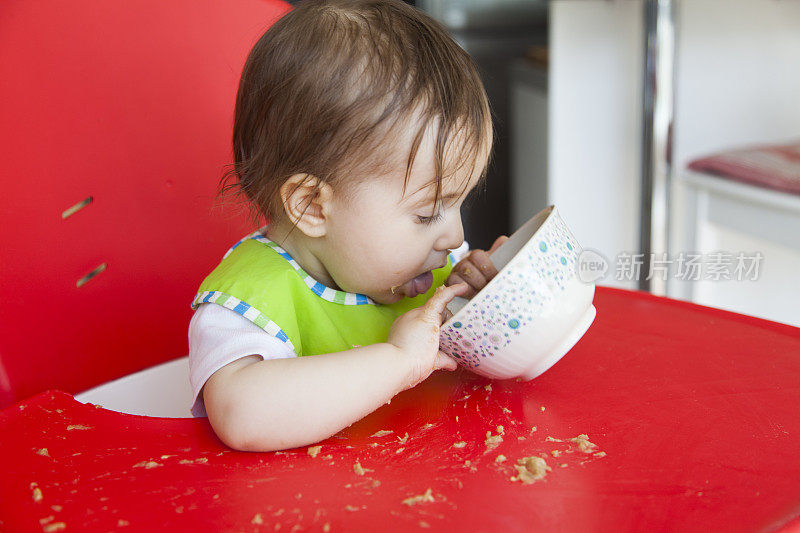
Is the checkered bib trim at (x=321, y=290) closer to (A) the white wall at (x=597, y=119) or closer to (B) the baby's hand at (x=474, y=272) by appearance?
(B) the baby's hand at (x=474, y=272)

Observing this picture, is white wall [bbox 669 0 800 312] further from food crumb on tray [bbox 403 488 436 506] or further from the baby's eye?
food crumb on tray [bbox 403 488 436 506]

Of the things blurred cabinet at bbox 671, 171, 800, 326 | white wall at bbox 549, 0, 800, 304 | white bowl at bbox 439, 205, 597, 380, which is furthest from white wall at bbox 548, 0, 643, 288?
white bowl at bbox 439, 205, 597, 380

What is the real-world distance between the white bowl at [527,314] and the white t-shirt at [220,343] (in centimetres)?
14

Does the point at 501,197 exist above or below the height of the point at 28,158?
below

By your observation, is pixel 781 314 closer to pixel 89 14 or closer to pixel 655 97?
pixel 655 97

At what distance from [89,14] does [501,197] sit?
6.80ft

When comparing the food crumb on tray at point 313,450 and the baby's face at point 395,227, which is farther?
the baby's face at point 395,227

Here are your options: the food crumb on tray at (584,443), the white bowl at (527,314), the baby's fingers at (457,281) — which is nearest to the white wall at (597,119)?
the baby's fingers at (457,281)

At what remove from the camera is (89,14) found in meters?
0.72

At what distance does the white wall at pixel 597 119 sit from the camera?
163cm

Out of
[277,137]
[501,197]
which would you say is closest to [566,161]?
[501,197]

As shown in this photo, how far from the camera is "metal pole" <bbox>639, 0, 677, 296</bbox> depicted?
154 centimetres

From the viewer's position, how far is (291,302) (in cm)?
64

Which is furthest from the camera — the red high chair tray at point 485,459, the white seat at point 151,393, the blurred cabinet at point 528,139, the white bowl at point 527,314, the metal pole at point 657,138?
the blurred cabinet at point 528,139
